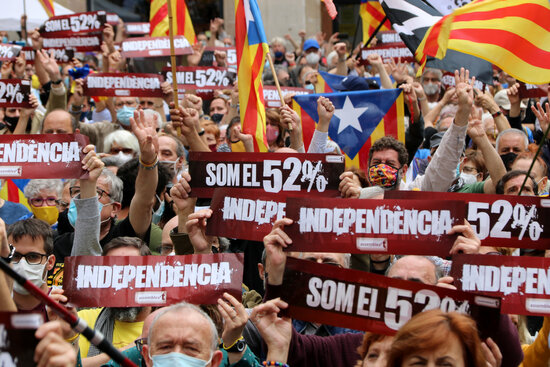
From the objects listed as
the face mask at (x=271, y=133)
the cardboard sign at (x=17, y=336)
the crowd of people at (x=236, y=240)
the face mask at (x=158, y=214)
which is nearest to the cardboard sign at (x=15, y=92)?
the crowd of people at (x=236, y=240)

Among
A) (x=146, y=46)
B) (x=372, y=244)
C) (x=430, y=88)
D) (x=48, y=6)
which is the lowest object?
(x=372, y=244)

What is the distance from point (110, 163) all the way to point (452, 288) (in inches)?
140

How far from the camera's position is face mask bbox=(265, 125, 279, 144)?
7594 millimetres

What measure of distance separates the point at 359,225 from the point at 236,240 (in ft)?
6.20

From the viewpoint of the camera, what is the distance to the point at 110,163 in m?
6.60

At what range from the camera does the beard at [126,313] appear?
453 centimetres

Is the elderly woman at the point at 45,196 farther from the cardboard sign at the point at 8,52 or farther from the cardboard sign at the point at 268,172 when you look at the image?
the cardboard sign at the point at 8,52

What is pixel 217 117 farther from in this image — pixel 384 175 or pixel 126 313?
pixel 126 313

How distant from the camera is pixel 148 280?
164 inches

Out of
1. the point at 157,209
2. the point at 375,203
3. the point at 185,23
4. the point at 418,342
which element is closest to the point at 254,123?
the point at 157,209

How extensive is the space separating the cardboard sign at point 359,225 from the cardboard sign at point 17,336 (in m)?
1.94

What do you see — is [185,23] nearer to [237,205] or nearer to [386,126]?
[386,126]

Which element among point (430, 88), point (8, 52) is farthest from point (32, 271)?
point (430, 88)

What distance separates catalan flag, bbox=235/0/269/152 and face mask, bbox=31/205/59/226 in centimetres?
157
